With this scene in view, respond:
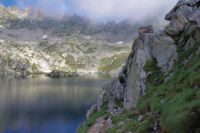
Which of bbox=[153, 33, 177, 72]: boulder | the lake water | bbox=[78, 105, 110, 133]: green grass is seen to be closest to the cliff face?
bbox=[153, 33, 177, 72]: boulder

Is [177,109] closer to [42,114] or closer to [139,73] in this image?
[139,73]

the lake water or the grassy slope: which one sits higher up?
the grassy slope

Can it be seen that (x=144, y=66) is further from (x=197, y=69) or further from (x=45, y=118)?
(x=45, y=118)

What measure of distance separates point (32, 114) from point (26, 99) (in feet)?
106

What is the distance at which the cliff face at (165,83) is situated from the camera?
455 inches

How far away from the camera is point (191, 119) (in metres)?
10.1

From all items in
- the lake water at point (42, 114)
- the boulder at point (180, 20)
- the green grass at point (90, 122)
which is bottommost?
the lake water at point (42, 114)

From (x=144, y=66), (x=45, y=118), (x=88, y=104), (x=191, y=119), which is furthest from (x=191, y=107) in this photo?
(x=88, y=104)

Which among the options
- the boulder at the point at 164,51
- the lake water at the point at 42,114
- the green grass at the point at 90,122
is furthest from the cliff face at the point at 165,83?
the lake water at the point at 42,114

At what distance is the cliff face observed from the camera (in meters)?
11.6

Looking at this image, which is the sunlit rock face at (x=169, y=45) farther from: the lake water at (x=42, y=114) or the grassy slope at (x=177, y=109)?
the lake water at (x=42, y=114)

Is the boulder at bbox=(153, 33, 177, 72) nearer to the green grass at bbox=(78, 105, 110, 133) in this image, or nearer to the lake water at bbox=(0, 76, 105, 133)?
the green grass at bbox=(78, 105, 110, 133)

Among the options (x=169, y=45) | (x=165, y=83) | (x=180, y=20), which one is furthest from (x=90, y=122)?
(x=180, y=20)

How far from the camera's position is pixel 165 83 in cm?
2142
